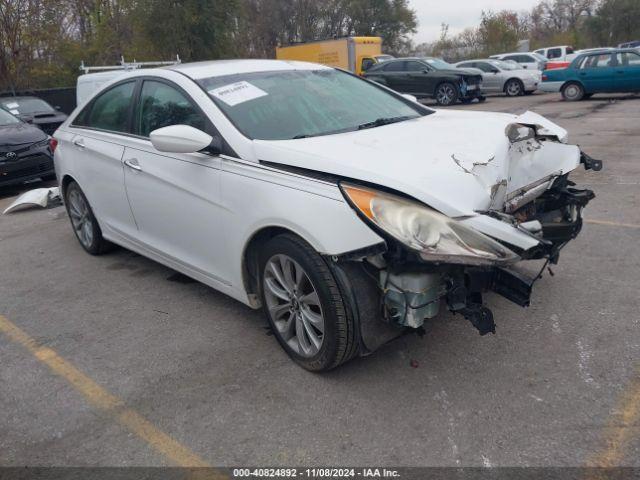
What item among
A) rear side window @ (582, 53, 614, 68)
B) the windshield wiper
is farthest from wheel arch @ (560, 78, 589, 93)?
the windshield wiper

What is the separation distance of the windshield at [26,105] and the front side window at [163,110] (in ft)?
32.3

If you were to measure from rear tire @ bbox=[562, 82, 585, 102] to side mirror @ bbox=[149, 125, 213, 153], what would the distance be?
18.0 meters

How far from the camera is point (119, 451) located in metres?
2.70

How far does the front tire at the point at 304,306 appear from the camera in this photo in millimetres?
2881

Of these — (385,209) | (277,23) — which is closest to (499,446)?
(385,209)

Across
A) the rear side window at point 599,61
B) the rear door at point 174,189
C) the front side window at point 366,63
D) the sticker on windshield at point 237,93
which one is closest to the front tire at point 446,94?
the rear side window at point 599,61

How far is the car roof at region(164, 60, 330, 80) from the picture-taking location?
402 cm

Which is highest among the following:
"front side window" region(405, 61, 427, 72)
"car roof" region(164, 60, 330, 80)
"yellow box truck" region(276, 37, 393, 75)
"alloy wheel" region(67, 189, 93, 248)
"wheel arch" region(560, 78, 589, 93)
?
"yellow box truck" region(276, 37, 393, 75)

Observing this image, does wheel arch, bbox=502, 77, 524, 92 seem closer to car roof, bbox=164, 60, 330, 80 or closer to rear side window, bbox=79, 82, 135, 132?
car roof, bbox=164, 60, 330, 80

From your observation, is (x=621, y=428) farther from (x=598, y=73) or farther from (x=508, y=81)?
(x=508, y=81)

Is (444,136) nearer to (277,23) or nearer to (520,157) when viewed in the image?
(520,157)

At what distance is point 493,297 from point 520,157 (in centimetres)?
103

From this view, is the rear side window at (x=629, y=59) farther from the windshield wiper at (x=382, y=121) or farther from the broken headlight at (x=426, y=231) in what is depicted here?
the broken headlight at (x=426, y=231)

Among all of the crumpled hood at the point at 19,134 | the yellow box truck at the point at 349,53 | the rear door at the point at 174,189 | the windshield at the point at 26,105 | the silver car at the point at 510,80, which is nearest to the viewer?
the rear door at the point at 174,189
